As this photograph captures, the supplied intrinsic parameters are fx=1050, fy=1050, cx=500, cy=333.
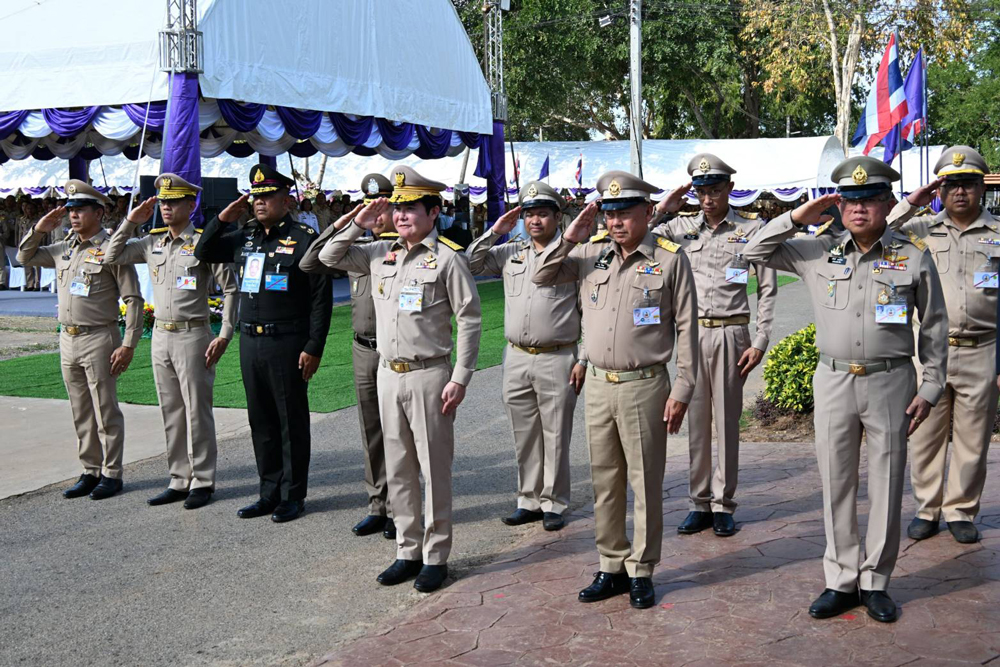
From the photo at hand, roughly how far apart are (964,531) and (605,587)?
83.6 inches

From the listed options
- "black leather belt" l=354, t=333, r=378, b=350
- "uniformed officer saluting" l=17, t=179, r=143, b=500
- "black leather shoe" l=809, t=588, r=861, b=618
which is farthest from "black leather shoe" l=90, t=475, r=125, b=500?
"black leather shoe" l=809, t=588, r=861, b=618

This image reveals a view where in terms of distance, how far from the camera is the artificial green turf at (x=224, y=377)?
10.7 meters

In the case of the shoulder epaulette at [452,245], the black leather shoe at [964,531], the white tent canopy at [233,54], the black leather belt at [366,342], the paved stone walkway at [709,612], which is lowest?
the paved stone walkway at [709,612]

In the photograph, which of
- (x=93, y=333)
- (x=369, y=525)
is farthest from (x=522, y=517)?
(x=93, y=333)

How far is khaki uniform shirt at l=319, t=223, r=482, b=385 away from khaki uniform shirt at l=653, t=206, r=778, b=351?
1356 mm

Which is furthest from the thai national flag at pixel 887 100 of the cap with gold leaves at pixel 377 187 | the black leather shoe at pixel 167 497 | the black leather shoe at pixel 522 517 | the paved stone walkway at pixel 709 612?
the black leather shoe at pixel 167 497

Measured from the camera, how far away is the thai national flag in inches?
484

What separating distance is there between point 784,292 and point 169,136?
1281cm

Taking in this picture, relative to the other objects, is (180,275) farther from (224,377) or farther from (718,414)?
(224,377)

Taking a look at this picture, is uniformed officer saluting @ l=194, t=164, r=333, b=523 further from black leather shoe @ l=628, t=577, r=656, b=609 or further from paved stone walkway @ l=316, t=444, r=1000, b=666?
black leather shoe @ l=628, t=577, r=656, b=609

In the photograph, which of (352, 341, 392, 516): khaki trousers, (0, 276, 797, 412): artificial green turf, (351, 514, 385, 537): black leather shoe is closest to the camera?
(351, 514, 385, 537): black leather shoe

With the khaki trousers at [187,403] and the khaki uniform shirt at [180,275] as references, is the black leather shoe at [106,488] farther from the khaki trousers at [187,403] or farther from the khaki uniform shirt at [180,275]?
the khaki uniform shirt at [180,275]

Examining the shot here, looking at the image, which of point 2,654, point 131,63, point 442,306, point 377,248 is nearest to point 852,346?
point 442,306

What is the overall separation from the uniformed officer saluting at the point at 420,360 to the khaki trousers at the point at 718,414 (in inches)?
59.7
